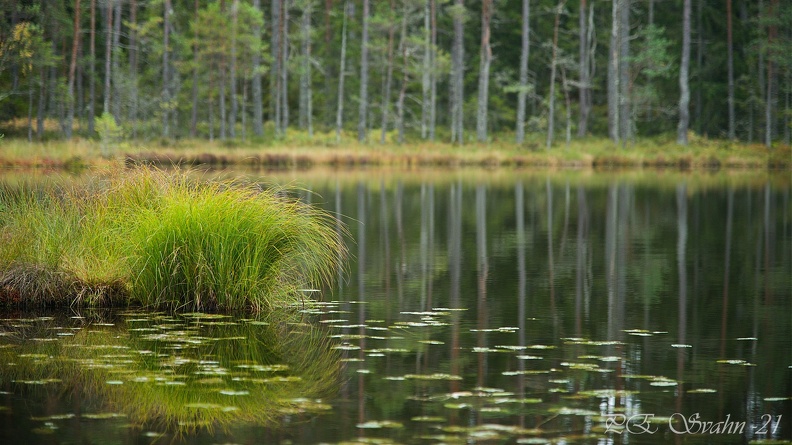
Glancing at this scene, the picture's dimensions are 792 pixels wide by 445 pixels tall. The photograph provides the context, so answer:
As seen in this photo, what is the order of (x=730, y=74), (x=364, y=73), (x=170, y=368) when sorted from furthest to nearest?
(x=730, y=74)
(x=364, y=73)
(x=170, y=368)

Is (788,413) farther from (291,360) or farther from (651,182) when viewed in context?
(651,182)

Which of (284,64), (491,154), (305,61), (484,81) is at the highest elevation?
(305,61)

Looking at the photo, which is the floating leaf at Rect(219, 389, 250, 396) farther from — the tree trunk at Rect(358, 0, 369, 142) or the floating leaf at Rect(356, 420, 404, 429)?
the tree trunk at Rect(358, 0, 369, 142)

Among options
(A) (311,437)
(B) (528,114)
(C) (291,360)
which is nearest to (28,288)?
(C) (291,360)

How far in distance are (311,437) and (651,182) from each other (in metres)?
35.4

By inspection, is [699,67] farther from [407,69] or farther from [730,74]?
[407,69]

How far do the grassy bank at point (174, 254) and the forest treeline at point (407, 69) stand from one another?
34591 mm

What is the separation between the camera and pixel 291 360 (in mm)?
8867

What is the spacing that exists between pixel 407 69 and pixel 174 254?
4940 cm

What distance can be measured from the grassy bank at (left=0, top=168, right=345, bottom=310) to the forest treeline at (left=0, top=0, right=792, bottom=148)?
34.6m

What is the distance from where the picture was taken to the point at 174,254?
1084 centimetres

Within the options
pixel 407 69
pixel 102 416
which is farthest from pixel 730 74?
pixel 102 416

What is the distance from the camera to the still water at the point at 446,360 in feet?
22.4

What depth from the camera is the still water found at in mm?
6820
